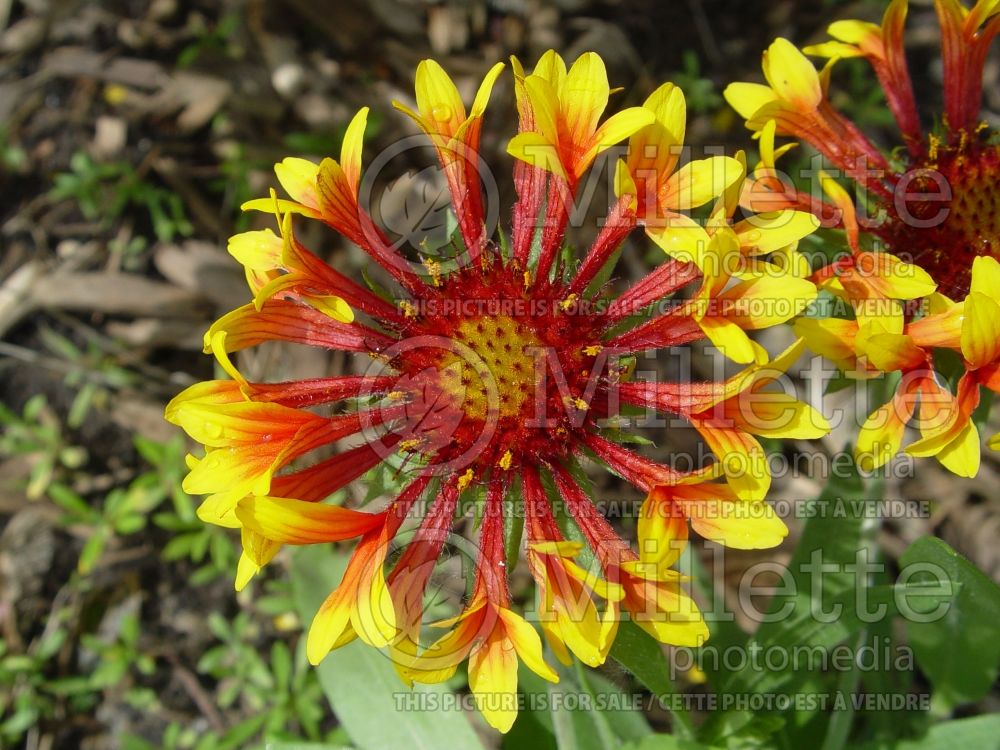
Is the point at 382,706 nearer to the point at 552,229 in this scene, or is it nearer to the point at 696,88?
the point at 552,229

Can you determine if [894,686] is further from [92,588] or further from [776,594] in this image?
[92,588]

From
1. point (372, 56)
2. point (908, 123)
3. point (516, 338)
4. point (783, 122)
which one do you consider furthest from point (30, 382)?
point (908, 123)

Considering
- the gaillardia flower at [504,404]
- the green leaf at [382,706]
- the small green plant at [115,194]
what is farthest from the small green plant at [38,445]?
the gaillardia flower at [504,404]

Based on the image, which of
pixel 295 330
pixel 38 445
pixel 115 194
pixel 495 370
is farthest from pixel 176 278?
pixel 495 370

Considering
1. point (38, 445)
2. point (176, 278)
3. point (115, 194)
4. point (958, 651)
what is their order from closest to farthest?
point (958, 651)
point (38, 445)
point (176, 278)
point (115, 194)

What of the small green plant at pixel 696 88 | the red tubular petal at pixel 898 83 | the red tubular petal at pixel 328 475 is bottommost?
the red tubular petal at pixel 328 475

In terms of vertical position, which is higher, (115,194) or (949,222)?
(115,194)

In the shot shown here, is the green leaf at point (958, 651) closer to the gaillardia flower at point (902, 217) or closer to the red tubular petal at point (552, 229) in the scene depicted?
the gaillardia flower at point (902, 217)
